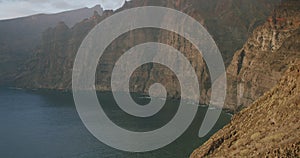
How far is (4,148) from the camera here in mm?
142250

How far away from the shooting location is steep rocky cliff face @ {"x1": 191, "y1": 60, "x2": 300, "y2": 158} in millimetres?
37062

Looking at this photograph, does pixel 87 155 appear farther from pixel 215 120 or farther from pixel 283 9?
pixel 283 9

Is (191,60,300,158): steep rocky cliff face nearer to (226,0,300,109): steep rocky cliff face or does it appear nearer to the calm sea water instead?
the calm sea water

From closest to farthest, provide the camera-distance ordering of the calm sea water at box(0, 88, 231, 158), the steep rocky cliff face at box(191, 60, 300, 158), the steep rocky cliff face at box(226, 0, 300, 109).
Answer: the steep rocky cliff face at box(191, 60, 300, 158) < the calm sea water at box(0, 88, 231, 158) < the steep rocky cliff face at box(226, 0, 300, 109)

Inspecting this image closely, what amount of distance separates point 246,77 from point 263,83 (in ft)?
55.3

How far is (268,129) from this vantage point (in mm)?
40500

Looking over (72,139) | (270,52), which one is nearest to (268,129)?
(72,139)

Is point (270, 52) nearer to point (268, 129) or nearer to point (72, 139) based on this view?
point (72, 139)

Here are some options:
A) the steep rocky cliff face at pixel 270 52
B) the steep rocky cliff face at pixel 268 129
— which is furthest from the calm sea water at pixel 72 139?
the steep rocky cliff face at pixel 268 129

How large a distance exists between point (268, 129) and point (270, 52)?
489 ft

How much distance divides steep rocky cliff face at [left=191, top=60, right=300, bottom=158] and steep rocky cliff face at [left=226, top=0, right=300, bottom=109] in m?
121

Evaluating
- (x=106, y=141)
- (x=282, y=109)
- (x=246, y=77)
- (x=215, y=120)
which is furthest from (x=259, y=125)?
(x=246, y=77)

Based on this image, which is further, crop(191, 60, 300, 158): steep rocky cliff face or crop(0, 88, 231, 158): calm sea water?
crop(0, 88, 231, 158): calm sea water

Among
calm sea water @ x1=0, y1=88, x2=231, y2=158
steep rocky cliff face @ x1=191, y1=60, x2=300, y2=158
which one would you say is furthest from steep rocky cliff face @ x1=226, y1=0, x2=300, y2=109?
steep rocky cliff face @ x1=191, y1=60, x2=300, y2=158
